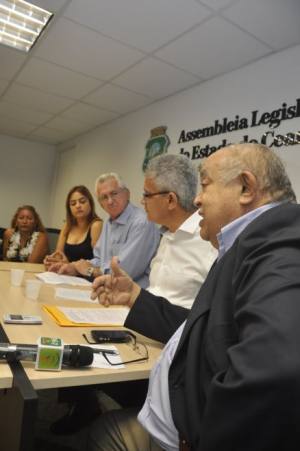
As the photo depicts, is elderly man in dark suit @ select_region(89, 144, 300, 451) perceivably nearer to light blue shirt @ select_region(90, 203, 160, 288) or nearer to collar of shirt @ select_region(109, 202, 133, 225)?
light blue shirt @ select_region(90, 203, 160, 288)

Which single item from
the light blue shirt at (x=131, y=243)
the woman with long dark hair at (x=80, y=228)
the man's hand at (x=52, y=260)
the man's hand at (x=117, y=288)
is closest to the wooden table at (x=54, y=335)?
the man's hand at (x=117, y=288)

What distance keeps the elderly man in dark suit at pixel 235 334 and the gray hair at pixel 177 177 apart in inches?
22.4

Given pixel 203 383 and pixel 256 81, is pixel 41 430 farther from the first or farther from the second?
pixel 256 81

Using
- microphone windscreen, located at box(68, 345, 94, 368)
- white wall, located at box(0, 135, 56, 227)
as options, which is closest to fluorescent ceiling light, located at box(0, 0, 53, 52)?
microphone windscreen, located at box(68, 345, 94, 368)

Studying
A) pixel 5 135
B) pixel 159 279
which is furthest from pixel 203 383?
pixel 5 135

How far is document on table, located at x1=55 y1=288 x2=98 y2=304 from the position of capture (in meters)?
1.55

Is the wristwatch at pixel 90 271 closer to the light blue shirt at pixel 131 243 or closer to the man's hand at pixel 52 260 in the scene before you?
the light blue shirt at pixel 131 243

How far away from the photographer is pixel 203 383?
695mm

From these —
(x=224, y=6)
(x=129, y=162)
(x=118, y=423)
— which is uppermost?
(x=224, y=6)

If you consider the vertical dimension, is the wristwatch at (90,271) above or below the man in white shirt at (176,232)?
below

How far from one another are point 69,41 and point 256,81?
4.71 ft

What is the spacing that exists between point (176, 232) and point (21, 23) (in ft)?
6.69

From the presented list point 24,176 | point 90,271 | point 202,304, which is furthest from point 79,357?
point 24,176

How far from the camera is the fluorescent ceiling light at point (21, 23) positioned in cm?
228
